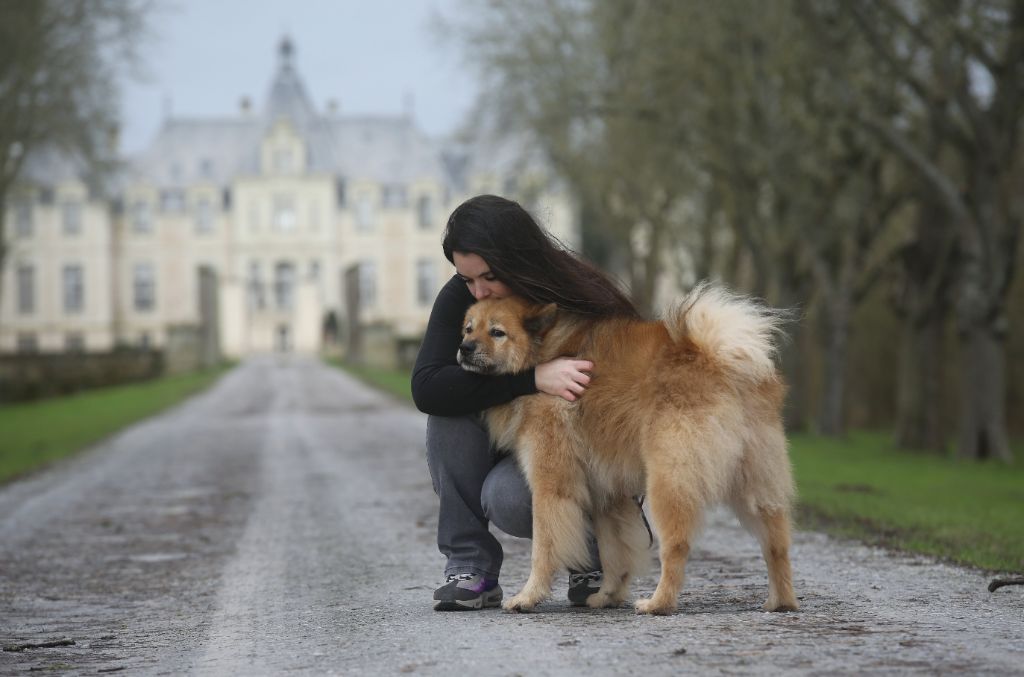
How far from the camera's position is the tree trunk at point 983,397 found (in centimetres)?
1898

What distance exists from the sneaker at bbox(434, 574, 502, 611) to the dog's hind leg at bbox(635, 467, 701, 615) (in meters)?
0.98

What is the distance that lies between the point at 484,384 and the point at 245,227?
83.4 m

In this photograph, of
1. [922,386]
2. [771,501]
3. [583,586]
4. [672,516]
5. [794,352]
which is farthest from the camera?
[794,352]

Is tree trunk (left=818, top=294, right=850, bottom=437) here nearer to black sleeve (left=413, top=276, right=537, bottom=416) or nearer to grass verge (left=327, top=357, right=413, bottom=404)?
grass verge (left=327, top=357, right=413, bottom=404)

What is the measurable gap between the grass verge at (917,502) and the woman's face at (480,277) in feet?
11.5

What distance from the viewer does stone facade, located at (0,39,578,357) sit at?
86.4 m

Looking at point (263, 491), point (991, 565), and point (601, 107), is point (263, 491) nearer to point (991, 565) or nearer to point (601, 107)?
point (991, 565)

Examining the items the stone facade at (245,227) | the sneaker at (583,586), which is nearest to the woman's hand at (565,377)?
the sneaker at (583,586)

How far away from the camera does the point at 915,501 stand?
1298cm

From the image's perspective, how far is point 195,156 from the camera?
296 feet

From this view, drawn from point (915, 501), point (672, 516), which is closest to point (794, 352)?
point (915, 501)

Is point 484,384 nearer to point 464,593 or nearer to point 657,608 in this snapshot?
point 464,593

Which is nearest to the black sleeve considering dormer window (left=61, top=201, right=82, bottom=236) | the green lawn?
the green lawn

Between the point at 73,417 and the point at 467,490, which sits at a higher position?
the point at 467,490
